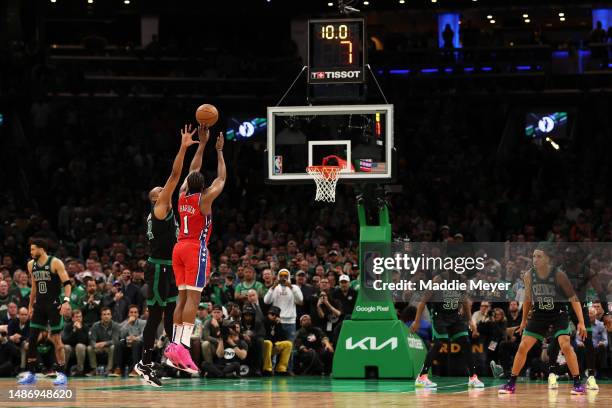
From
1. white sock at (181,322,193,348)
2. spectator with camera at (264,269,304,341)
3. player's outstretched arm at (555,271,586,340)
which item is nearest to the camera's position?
white sock at (181,322,193,348)

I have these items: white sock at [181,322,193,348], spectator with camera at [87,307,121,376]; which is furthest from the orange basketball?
spectator with camera at [87,307,121,376]

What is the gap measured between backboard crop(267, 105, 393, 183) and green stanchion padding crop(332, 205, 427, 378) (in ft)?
3.49

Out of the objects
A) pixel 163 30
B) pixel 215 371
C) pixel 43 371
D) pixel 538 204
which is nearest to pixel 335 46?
pixel 215 371

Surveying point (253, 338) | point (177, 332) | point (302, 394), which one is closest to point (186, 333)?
point (177, 332)

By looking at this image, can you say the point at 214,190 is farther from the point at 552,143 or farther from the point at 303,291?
the point at 552,143

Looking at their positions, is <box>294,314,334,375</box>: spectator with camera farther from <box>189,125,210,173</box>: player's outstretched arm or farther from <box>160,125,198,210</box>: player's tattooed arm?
<box>189,125,210,173</box>: player's outstretched arm

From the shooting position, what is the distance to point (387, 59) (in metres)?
32.2

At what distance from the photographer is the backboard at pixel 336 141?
55.2 feet

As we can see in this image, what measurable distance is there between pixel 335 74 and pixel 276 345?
5.29 meters

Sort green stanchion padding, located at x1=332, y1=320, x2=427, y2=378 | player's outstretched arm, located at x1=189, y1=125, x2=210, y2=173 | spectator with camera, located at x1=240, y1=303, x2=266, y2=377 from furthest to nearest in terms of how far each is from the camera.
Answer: spectator with camera, located at x1=240, y1=303, x2=266, y2=377 < green stanchion padding, located at x1=332, y1=320, x2=427, y2=378 < player's outstretched arm, located at x1=189, y1=125, x2=210, y2=173

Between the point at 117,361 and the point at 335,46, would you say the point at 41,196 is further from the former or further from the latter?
the point at 335,46

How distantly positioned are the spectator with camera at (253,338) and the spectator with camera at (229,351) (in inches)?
7.2

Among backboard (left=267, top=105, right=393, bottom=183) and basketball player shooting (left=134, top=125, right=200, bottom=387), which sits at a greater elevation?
backboard (left=267, top=105, right=393, bottom=183)

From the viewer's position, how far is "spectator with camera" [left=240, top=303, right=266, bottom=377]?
19.3m
